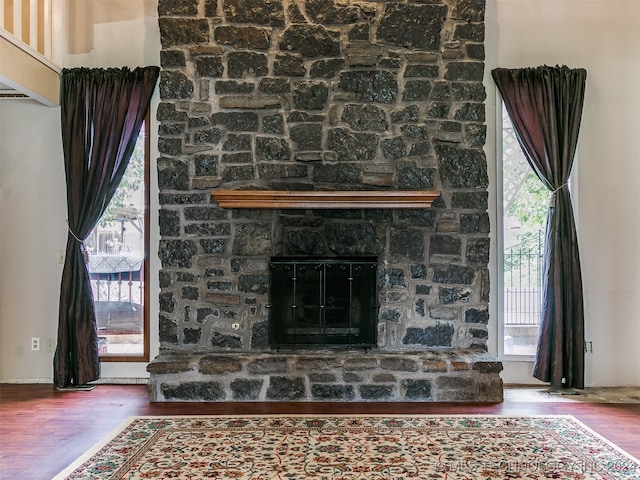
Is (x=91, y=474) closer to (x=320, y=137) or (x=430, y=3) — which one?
(x=320, y=137)

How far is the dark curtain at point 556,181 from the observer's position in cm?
436

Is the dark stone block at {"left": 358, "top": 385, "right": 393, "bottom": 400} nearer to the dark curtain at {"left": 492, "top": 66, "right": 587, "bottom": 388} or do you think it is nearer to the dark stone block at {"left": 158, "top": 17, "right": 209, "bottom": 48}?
the dark curtain at {"left": 492, "top": 66, "right": 587, "bottom": 388}

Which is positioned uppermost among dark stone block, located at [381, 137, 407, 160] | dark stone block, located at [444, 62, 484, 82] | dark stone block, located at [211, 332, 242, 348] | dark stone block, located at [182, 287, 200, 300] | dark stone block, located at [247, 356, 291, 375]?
dark stone block, located at [444, 62, 484, 82]

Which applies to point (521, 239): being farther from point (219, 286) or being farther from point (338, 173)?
point (219, 286)

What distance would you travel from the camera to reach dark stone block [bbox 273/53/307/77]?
4.34 metres

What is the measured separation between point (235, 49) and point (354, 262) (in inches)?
78.8

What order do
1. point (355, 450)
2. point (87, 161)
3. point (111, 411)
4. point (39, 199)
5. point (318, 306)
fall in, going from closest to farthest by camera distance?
point (355, 450), point (111, 411), point (318, 306), point (87, 161), point (39, 199)

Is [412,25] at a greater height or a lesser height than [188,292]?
greater

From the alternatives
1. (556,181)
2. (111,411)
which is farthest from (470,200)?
(111,411)

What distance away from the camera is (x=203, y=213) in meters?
4.37

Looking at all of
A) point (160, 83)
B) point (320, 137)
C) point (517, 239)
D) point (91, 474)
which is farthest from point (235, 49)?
point (91, 474)

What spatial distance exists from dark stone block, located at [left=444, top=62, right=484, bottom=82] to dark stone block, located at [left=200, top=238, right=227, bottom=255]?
231cm

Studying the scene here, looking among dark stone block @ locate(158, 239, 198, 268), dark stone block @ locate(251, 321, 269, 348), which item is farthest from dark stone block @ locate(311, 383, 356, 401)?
dark stone block @ locate(158, 239, 198, 268)

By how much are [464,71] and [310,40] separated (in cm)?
130
